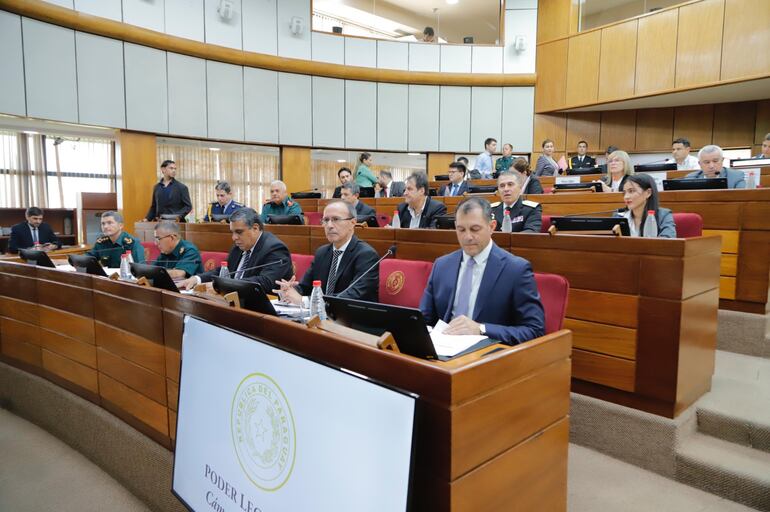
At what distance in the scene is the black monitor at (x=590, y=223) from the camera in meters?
2.49

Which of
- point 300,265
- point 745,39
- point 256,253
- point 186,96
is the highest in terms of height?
point 745,39

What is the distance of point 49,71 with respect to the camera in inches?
259

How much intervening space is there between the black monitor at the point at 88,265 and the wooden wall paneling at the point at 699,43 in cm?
874

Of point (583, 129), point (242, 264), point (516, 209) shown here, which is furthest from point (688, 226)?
point (583, 129)

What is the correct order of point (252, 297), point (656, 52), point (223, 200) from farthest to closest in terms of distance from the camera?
point (656, 52)
point (223, 200)
point (252, 297)

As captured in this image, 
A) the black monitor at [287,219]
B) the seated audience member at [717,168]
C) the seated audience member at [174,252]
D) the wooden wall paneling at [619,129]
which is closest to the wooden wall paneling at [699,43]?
the wooden wall paneling at [619,129]

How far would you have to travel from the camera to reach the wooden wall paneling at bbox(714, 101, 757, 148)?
858 centimetres

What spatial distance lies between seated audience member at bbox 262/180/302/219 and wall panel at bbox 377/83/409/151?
14.7 feet

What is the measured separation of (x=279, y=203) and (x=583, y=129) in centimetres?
706

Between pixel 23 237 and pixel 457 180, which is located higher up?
pixel 457 180

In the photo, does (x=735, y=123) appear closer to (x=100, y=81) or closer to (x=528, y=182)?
(x=528, y=182)

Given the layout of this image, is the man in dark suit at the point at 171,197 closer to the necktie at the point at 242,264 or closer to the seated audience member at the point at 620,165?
the necktie at the point at 242,264

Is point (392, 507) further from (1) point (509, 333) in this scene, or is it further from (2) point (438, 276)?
(2) point (438, 276)

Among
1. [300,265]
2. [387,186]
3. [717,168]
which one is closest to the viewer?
[300,265]
